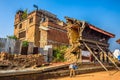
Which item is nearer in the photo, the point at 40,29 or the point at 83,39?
the point at 83,39

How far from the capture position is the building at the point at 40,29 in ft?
113

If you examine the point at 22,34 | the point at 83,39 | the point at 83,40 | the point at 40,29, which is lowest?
the point at 83,40

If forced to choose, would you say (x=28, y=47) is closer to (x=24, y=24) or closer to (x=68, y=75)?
(x=68, y=75)

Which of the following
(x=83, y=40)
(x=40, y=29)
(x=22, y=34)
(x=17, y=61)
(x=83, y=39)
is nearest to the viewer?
(x=83, y=40)

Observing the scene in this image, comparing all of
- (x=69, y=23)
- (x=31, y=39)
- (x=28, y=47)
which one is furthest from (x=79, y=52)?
(x=31, y=39)

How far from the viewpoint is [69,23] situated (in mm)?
22656

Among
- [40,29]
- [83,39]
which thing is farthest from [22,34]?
[83,39]

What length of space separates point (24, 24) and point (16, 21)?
5090 mm

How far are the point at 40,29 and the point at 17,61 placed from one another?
16310mm

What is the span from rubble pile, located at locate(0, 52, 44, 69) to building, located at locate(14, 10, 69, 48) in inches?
450

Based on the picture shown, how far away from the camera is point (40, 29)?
1455 inches

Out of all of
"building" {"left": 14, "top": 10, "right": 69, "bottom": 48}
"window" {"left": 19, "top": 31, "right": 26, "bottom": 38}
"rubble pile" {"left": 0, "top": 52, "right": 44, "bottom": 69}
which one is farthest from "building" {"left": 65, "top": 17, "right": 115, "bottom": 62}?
"window" {"left": 19, "top": 31, "right": 26, "bottom": 38}

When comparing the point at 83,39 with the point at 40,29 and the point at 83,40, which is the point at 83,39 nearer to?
the point at 83,40

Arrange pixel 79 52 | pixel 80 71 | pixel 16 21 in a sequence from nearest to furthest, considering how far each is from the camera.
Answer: pixel 80 71, pixel 79 52, pixel 16 21
